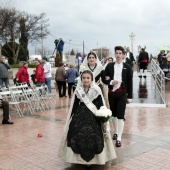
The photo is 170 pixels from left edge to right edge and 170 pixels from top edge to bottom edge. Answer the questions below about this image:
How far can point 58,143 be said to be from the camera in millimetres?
6367

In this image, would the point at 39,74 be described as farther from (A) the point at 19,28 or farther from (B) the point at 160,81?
(A) the point at 19,28

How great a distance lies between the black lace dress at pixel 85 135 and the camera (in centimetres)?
456

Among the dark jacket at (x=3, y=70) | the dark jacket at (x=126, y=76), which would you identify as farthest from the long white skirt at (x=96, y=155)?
the dark jacket at (x=3, y=70)

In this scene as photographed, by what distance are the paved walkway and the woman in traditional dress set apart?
290 mm

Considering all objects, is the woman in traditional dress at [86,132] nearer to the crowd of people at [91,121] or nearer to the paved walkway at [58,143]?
the crowd of people at [91,121]

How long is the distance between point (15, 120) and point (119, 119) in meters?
4.06

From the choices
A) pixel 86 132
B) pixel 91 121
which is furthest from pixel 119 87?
pixel 86 132

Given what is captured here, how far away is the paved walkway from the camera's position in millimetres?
4992

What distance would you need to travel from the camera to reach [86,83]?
4918 mm

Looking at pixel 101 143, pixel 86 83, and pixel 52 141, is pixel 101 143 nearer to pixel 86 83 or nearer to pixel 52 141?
pixel 86 83

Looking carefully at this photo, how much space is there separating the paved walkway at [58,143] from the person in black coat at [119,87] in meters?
0.54

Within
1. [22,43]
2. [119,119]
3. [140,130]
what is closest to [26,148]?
[119,119]

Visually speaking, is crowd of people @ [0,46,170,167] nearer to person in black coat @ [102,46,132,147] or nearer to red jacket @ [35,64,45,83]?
person in black coat @ [102,46,132,147]

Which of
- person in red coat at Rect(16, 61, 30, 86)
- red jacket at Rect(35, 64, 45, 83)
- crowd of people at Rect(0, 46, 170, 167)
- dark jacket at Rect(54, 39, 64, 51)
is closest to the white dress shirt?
red jacket at Rect(35, 64, 45, 83)
